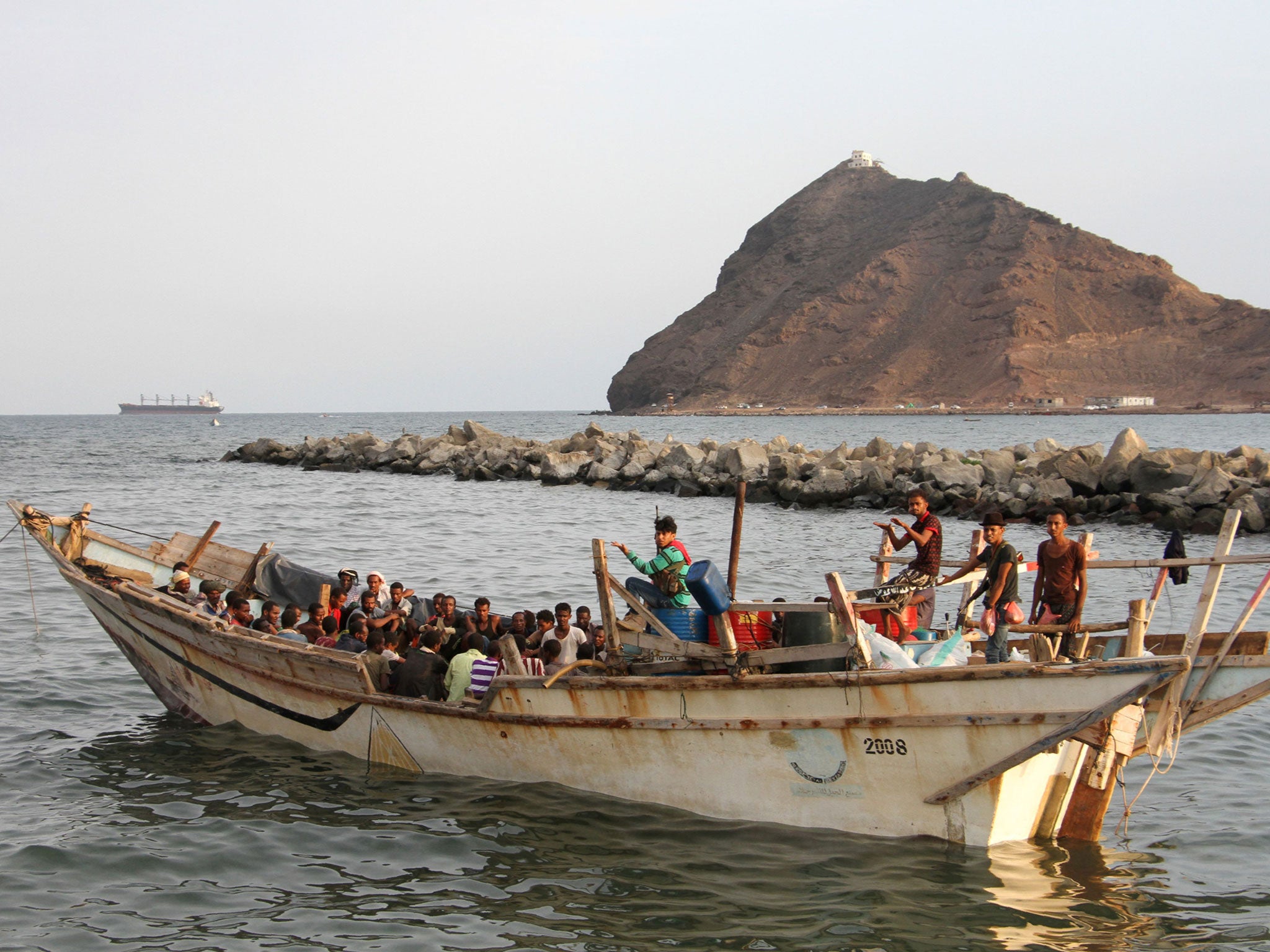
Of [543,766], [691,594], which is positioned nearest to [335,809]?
[543,766]

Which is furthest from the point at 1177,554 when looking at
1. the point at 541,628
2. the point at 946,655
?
the point at 541,628

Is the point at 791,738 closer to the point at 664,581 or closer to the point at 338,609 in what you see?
the point at 664,581

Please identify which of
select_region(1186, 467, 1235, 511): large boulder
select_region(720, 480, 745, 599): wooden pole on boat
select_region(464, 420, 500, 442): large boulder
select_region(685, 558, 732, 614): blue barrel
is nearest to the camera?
select_region(685, 558, 732, 614): blue barrel

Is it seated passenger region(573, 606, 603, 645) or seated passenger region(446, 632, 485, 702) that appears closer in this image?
seated passenger region(446, 632, 485, 702)

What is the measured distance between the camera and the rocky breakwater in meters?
26.9

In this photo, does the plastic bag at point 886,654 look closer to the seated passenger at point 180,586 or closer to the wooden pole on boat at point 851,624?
the wooden pole on boat at point 851,624

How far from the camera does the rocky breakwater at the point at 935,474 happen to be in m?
26.9

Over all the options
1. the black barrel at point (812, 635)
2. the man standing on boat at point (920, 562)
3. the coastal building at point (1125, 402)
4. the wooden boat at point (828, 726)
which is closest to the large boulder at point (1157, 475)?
the wooden boat at point (828, 726)

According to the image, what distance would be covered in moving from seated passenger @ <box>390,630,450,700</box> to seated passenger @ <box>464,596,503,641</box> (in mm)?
1072

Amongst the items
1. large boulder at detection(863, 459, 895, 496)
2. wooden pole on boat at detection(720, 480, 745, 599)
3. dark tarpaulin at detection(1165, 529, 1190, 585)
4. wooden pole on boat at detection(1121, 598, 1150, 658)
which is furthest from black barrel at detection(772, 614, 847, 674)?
large boulder at detection(863, 459, 895, 496)

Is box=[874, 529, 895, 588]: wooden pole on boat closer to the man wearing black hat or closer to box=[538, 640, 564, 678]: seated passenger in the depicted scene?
the man wearing black hat

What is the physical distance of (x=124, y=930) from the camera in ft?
22.9

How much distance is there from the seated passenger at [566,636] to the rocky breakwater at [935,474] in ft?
57.8

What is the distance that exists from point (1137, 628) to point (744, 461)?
29910mm
